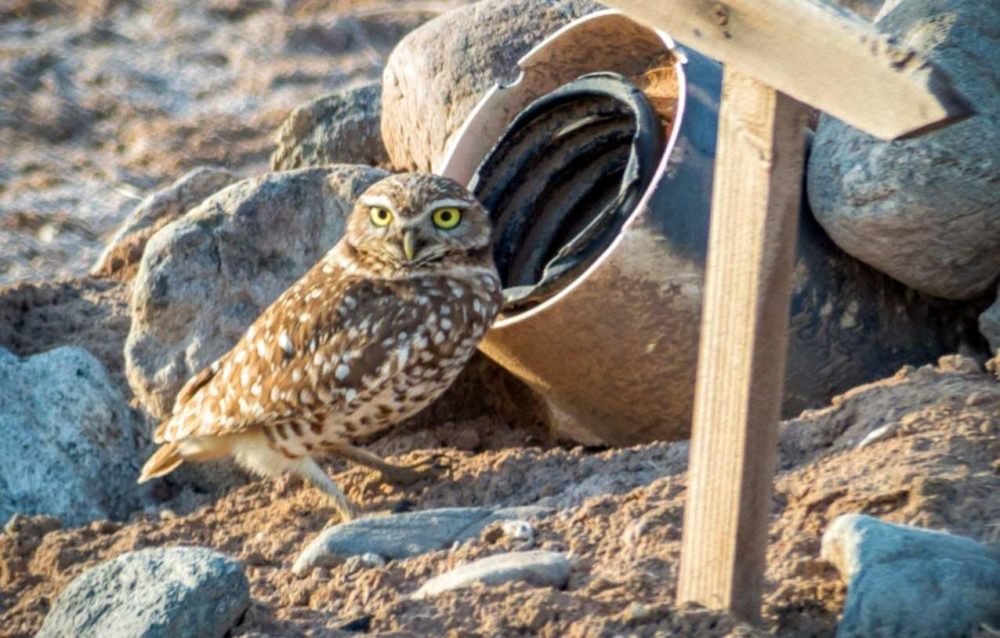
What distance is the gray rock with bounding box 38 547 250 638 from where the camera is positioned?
3600mm

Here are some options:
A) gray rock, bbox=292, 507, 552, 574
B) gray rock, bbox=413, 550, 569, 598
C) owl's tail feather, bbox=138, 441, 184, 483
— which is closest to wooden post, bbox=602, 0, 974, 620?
gray rock, bbox=413, 550, 569, 598

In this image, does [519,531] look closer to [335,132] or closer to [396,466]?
[396,466]

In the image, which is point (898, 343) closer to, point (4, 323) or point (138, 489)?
point (138, 489)

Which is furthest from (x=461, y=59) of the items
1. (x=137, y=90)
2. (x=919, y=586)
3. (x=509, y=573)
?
(x=919, y=586)

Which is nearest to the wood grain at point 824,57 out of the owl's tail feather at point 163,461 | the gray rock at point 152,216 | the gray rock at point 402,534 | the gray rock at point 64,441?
the gray rock at point 402,534

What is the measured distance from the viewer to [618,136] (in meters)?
5.35

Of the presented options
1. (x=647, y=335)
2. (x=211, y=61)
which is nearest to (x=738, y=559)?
(x=647, y=335)

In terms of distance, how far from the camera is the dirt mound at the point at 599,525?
3.53 meters

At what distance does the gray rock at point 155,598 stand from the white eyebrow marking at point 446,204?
153 centimetres

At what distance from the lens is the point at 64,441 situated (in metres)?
5.18

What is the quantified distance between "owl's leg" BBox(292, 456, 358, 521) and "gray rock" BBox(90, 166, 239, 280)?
188 centimetres

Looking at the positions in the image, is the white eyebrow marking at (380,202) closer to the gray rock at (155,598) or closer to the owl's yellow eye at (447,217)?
the owl's yellow eye at (447,217)

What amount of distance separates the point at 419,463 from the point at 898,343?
1424mm

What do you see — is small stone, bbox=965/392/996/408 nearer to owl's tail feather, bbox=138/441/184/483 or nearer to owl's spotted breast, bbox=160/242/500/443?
owl's spotted breast, bbox=160/242/500/443
